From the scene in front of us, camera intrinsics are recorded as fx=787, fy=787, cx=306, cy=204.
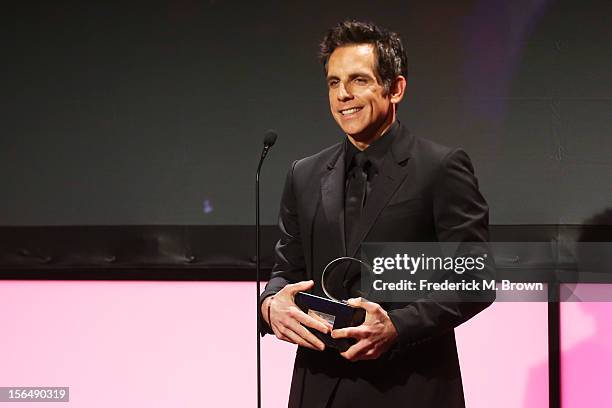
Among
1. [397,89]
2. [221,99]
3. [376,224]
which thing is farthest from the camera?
[221,99]

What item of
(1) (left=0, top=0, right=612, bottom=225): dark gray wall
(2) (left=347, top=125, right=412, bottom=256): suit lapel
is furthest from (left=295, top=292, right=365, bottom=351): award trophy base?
(1) (left=0, top=0, right=612, bottom=225): dark gray wall

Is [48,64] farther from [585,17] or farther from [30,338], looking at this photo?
[585,17]

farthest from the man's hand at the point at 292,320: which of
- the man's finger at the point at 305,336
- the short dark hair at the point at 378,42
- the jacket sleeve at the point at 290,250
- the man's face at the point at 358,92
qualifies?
the short dark hair at the point at 378,42

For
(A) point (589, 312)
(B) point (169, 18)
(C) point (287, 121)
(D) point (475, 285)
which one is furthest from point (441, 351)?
(B) point (169, 18)

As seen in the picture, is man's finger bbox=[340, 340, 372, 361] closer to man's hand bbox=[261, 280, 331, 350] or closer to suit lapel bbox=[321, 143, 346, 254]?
man's hand bbox=[261, 280, 331, 350]

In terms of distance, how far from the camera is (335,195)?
174cm

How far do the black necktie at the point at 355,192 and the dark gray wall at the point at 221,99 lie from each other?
44.4 inches

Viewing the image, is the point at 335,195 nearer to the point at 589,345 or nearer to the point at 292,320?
the point at 292,320

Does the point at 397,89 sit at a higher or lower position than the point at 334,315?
higher

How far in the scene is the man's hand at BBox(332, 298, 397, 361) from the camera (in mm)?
1559

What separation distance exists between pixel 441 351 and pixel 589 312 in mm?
1228

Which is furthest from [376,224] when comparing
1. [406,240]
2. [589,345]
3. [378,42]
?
[589,345]

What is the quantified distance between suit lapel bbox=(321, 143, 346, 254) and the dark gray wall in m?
1.10

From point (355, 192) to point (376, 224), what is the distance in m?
0.11
